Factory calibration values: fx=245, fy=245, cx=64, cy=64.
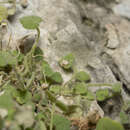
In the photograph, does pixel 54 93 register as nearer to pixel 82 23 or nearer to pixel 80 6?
pixel 82 23

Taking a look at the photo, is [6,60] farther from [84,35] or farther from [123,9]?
[123,9]

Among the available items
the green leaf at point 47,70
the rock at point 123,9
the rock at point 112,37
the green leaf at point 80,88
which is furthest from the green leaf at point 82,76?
the rock at point 123,9

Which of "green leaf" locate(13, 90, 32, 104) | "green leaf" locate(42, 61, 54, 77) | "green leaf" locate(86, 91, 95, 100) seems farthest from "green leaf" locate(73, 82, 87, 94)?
"green leaf" locate(13, 90, 32, 104)

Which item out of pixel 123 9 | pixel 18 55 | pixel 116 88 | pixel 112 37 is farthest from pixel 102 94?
pixel 123 9

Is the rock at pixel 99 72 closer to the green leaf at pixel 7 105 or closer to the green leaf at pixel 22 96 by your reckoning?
the green leaf at pixel 22 96

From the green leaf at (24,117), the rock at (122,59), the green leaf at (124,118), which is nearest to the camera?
the green leaf at (24,117)

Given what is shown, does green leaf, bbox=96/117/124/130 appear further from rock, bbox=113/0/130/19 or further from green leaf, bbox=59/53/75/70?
Result: rock, bbox=113/0/130/19

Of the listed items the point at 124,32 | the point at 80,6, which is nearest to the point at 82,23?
the point at 80,6
